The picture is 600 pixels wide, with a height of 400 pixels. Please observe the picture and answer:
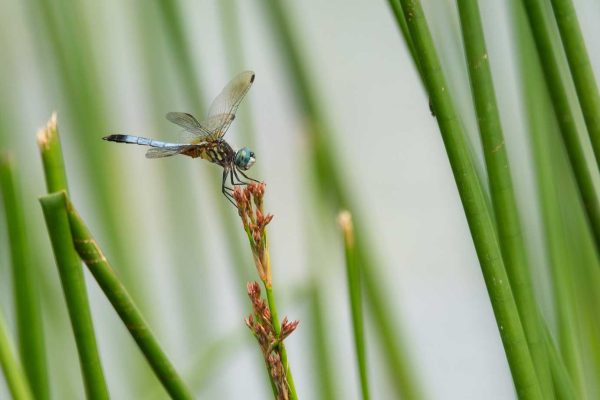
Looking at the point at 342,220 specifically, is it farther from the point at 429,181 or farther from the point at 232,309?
the point at 429,181

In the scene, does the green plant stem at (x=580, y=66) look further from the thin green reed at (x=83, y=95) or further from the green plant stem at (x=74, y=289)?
the thin green reed at (x=83, y=95)

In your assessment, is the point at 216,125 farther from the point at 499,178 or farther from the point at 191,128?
the point at 499,178

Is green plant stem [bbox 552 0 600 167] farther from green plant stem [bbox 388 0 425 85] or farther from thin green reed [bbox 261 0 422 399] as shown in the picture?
thin green reed [bbox 261 0 422 399]

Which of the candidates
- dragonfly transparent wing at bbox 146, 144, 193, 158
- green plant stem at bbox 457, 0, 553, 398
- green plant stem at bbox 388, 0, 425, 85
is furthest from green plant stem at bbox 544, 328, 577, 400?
dragonfly transparent wing at bbox 146, 144, 193, 158

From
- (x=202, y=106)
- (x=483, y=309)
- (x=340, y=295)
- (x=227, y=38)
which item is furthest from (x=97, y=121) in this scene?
(x=483, y=309)

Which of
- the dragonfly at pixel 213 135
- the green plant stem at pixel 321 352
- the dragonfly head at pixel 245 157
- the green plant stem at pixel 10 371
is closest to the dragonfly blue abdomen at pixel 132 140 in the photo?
the dragonfly at pixel 213 135

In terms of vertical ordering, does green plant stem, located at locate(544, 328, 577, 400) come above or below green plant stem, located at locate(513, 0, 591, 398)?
below
